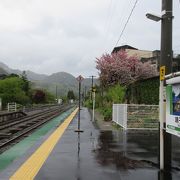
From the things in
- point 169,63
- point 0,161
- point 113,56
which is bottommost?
point 0,161

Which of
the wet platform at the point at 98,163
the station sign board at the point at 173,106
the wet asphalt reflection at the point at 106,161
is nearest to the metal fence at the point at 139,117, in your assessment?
the wet asphalt reflection at the point at 106,161

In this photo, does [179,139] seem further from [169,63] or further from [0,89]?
[0,89]

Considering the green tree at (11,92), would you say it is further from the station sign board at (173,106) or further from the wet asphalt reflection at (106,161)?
the station sign board at (173,106)

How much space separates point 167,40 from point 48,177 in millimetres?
4474

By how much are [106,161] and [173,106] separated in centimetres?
288

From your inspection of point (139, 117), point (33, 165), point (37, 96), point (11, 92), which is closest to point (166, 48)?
point (33, 165)

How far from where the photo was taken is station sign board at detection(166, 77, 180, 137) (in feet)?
29.2

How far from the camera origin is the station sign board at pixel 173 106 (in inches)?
351

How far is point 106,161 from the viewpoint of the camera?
11.2 m

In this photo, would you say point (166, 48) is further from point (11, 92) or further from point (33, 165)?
point (11, 92)

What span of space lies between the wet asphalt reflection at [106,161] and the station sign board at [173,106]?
1.10 m

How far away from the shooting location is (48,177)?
9.08 meters

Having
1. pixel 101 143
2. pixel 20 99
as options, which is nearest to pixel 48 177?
pixel 101 143

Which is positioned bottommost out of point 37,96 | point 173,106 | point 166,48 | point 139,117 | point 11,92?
point 139,117
